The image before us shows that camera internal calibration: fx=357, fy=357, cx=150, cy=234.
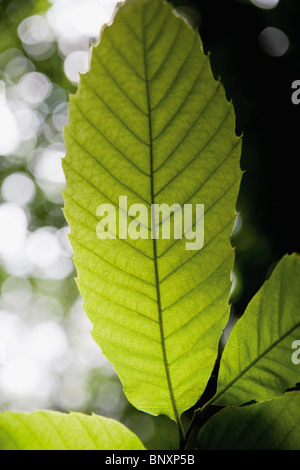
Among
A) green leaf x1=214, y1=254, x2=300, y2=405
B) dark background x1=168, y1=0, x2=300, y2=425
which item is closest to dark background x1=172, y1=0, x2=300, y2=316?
dark background x1=168, y1=0, x2=300, y2=425

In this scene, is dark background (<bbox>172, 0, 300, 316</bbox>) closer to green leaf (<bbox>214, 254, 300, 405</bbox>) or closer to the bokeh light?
the bokeh light

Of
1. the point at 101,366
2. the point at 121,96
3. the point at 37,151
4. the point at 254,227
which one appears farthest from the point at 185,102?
the point at 101,366

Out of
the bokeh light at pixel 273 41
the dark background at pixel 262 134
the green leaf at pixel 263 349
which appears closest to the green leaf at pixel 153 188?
the green leaf at pixel 263 349

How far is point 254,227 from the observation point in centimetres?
205

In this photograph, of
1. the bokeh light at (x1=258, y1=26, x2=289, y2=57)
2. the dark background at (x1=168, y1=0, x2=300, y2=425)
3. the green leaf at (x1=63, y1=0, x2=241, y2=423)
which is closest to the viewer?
the green leaf at (x1=63, y1=0, x2=241, y2=423)

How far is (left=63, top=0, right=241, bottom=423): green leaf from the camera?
295mm

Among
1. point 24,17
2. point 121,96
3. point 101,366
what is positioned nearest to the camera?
point 121,96

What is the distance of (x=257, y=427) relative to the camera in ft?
1.14

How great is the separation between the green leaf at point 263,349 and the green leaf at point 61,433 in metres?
0.11

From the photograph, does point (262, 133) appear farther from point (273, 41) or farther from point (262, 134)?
point (273, 41)

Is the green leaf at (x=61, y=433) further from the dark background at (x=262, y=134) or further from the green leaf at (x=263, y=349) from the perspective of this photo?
the dark background at (x=262, y=134)

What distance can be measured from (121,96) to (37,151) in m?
5.29

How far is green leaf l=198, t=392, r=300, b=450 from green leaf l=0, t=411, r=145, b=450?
8 cm

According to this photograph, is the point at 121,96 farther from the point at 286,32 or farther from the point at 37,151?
the point at 37,151
